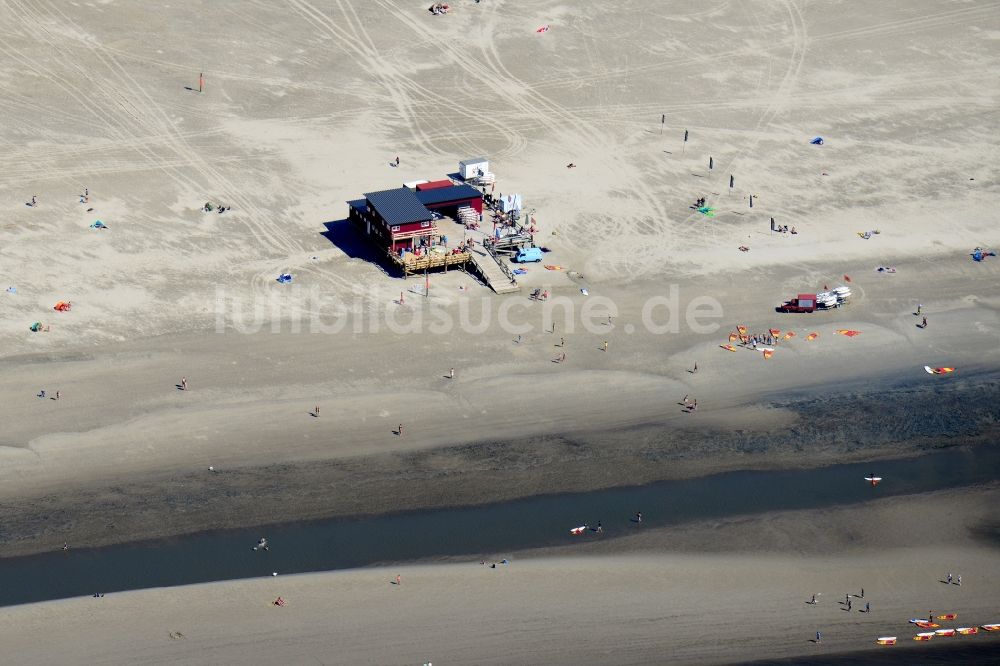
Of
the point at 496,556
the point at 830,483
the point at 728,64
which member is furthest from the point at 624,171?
the point at 496,556

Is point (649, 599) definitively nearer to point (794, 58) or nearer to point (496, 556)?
point (496, 556)

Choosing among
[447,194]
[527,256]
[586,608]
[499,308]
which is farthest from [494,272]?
[586,608]

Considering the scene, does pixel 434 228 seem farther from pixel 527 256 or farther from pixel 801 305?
pixel 801 305

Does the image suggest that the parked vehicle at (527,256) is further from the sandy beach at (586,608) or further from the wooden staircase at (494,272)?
the sandy beach at (586,608)

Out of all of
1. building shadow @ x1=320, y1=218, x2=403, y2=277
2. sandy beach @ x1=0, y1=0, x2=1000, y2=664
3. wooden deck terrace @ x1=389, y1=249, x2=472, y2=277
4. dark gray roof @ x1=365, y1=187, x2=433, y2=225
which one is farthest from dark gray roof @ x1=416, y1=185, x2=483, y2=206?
wooden deck terrace @ x1=389, y1=249, x2=472, y2=277

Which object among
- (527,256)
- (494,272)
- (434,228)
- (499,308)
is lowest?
(499,308)

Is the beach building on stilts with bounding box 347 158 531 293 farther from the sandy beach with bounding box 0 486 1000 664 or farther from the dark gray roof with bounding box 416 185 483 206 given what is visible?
the sandy beach with bounding box 0 486 1000 664

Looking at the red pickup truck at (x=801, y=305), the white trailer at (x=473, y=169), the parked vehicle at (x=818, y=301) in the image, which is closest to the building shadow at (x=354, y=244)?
the white trailer at (x=473, y=169)
